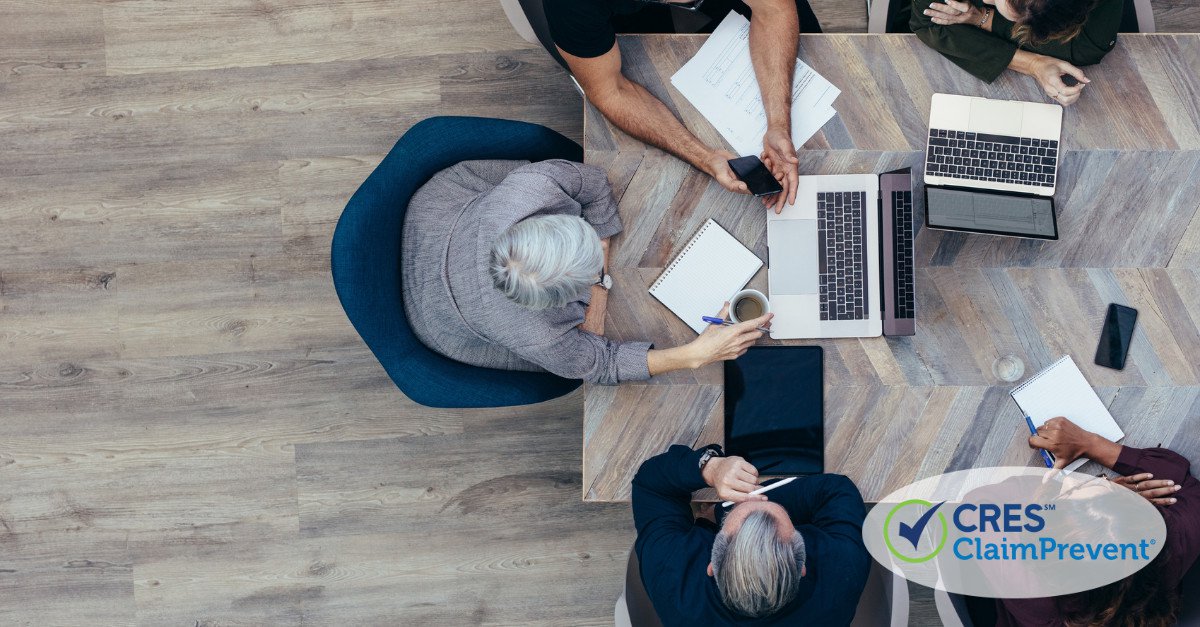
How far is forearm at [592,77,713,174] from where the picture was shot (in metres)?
1.74

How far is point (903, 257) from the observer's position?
5.65 ft

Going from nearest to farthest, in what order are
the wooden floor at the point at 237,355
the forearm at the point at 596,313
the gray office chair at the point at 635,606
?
the forearm at the point at 596,313 → the gray office chair at the point at 635,606 → the wooden floor at the point at 237,355

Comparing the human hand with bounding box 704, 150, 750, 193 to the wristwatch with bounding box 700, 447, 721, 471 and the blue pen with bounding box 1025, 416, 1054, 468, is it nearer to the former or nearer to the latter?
the wristwatch with bounding box 700, 447, 721, 471

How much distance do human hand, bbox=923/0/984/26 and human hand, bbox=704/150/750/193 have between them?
2.00 ft

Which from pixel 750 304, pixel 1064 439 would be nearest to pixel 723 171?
pixel 750 304

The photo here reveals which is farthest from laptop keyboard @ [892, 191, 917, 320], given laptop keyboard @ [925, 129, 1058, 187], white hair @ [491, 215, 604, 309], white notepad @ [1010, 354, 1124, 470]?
white hair @ [491, 215, 604, 309]

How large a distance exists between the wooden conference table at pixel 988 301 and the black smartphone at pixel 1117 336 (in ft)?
0.07

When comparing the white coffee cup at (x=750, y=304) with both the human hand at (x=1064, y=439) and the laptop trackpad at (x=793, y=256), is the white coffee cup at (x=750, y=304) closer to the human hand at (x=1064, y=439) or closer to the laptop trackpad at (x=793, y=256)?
the laptop trackpad at (x=793, y=256)

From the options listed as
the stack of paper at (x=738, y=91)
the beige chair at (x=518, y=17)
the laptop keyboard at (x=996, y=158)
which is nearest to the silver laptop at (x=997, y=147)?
the laptop keyboard at (x=996, y=158)

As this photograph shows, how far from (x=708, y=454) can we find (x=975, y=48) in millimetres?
1119

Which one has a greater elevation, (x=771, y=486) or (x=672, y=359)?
(x=672, y=359)

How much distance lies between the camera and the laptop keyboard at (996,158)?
172 cm

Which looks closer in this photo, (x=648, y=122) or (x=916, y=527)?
(x=648, y=122)

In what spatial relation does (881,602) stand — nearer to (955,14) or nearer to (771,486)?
(771,486)
